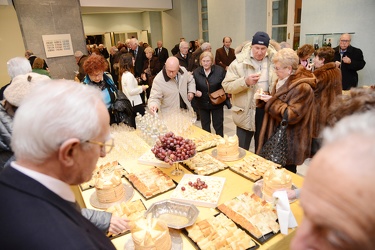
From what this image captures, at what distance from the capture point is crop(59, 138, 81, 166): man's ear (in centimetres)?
87

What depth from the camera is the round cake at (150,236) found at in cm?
129

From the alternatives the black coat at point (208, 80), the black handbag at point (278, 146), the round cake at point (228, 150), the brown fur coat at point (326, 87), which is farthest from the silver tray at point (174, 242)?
the black coat at point (208, 80)

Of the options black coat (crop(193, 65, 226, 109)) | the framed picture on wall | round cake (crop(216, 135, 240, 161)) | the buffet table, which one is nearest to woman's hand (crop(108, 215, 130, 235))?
the buffet table

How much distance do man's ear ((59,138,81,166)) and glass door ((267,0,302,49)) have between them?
7.02m

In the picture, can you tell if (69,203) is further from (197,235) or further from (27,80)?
(27,80)

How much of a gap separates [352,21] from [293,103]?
387 centimetres

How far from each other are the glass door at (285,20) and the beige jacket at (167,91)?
4493 millimetres

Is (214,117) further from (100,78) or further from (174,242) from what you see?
(174,242)

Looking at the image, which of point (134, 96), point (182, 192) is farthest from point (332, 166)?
point (134, 96)

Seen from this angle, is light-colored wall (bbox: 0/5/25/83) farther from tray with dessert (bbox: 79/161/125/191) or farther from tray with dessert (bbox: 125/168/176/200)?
tray with dessert (bbox: 125/168/176/200)

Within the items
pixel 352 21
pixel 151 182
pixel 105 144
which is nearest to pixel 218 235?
pixel 151 182

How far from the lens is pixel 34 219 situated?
799mm

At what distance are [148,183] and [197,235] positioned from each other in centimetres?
67

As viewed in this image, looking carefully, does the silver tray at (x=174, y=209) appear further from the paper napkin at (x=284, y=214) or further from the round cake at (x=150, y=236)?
the paper napkin at (x=284, y=214)
